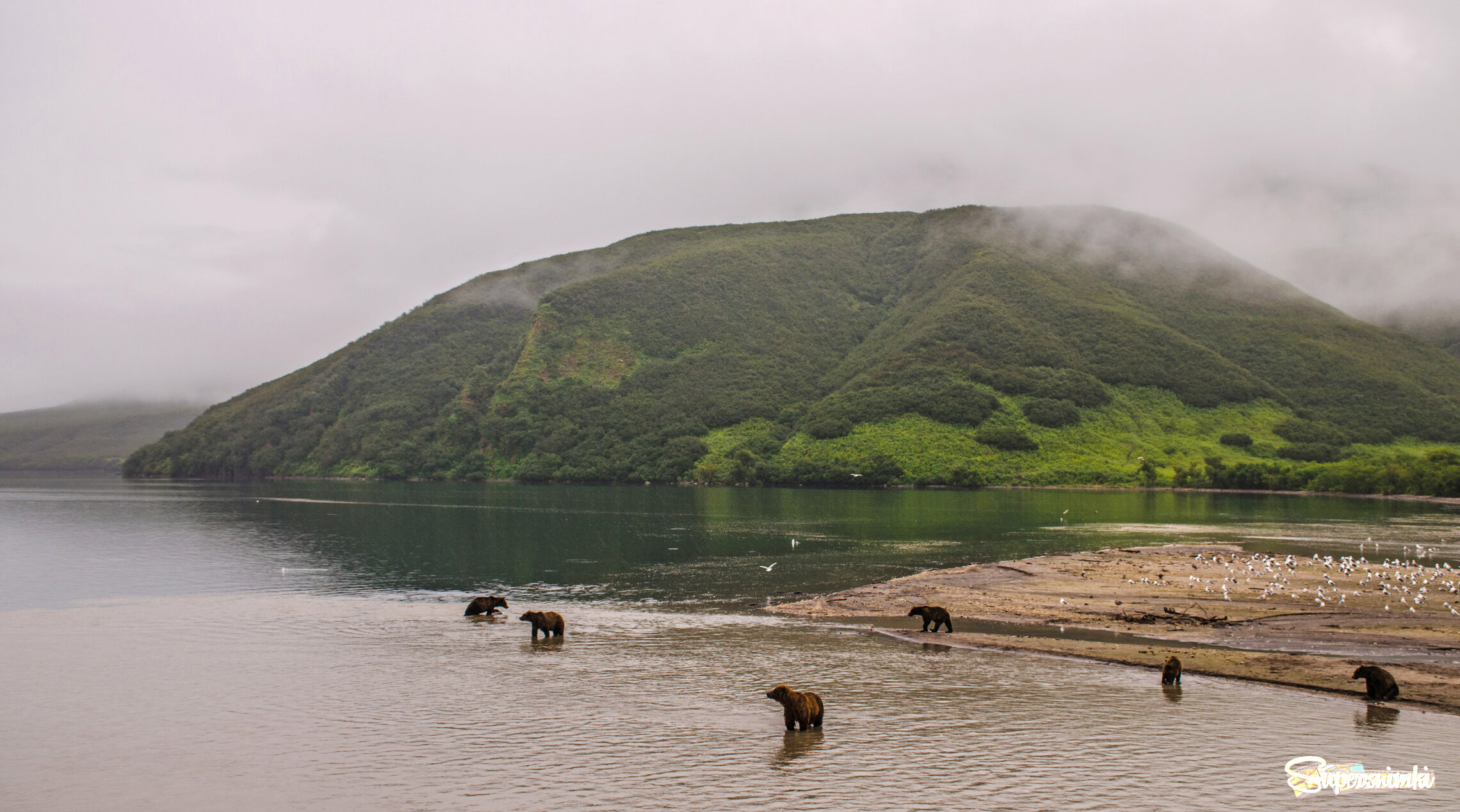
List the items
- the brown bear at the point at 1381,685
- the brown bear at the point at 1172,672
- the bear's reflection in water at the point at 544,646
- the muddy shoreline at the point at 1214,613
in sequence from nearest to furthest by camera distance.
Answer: the brown bear at the point at 1381,685 < the brown bear at the point at 1172,672 < the muddy shoreline at the point at 1214,613 < the bear's reflection in water at the point at 544,646

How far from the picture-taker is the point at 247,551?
62.9 meters

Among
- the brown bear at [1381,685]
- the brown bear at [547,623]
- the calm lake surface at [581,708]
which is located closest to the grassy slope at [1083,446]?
the calm lake surface at [581,708]

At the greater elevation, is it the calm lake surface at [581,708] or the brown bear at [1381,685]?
the brown bear at [1381,685]

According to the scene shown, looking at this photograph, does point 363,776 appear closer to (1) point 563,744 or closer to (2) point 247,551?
(1) point 563,744

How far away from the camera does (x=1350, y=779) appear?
55.3 feet

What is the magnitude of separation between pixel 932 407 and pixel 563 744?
172412 mm

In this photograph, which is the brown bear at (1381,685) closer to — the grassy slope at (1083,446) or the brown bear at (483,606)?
the brown bear at (483,606)

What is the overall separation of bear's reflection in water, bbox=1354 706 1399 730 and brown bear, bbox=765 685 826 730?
11858mm

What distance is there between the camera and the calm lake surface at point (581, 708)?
16.5m

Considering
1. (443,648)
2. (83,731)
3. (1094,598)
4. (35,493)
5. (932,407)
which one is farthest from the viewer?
(932,407)

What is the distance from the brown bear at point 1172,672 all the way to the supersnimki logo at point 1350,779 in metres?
5.89

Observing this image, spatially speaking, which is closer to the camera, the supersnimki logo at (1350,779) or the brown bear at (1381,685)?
the supersnimki logo at (1350,779)

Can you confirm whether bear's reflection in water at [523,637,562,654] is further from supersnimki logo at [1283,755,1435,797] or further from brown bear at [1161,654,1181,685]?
supersnimki logo at [1283,755,1435,797]

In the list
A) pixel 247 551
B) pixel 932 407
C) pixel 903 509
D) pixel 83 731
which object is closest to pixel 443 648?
pixel 83 731
